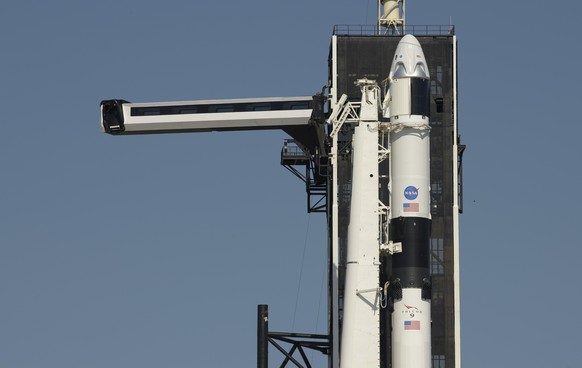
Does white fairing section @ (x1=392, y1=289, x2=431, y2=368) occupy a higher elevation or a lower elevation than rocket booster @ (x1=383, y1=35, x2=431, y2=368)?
lower

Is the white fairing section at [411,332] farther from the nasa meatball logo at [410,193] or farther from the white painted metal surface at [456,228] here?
the white painted metal surface at [456,228]

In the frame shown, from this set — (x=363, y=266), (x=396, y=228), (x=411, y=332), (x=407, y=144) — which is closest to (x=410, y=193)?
(x=396, y=228)

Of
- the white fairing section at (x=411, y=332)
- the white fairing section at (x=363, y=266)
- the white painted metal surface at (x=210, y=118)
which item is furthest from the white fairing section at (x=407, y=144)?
the white painted metal surface at (x=210, y=118)

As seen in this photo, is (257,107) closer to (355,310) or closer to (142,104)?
(142,104)

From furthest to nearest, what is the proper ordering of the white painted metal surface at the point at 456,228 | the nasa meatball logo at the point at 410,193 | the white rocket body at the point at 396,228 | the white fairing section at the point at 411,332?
the white painted metal surface at the point at 456,228, the nasa meatball logo at the point at 410,193, the white fairing section at the point at 411,332, the white rocket body at the point at 396,228

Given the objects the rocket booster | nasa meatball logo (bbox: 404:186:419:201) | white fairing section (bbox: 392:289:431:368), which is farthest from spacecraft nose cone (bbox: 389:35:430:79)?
white fairing section (bbox: 392:289:431:368)

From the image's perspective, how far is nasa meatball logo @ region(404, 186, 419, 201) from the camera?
86062mm

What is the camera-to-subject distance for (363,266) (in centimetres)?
8300

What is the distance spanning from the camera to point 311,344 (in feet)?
321

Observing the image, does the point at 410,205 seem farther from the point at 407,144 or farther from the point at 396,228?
the point at 407,144

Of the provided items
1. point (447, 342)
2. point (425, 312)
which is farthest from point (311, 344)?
point (425, 312)

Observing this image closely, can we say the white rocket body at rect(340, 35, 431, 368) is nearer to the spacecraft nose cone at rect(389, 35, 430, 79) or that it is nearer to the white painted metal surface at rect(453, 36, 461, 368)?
the spacecraft nose cone at rect(389, 35, 430, 79)

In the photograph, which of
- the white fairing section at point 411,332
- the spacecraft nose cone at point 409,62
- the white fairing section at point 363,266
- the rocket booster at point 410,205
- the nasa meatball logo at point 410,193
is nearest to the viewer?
the white fairing section at point 363,266

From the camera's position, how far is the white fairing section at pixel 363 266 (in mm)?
82125
